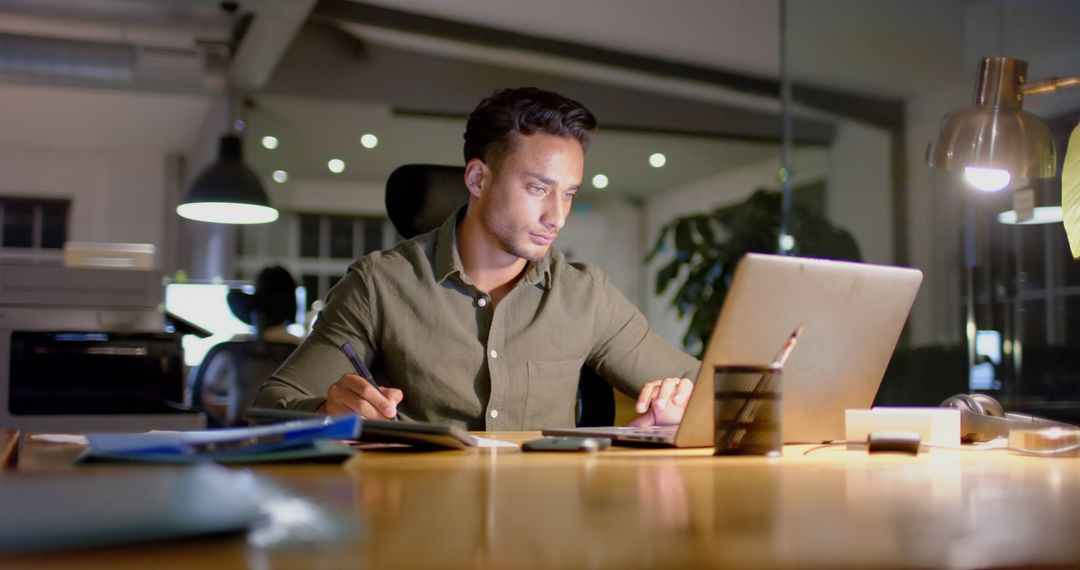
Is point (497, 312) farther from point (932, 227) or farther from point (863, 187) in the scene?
point (863, 187)

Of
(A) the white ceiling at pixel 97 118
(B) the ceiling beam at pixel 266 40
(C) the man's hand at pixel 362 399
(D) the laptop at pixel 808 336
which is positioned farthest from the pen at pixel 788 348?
(A) the white ceiling at pixel 97 118

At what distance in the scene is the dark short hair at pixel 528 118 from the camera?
212 centimetres

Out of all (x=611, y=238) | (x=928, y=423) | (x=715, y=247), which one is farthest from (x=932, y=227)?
(x=611, y=238)

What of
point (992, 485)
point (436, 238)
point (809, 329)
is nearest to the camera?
point (992, 485)

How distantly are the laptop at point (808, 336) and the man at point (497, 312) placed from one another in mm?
496

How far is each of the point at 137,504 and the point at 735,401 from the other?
758mm

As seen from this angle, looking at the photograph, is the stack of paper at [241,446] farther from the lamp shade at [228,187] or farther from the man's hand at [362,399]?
the lamp shade at [228,187]

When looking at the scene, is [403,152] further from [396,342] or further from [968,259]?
[396,342]

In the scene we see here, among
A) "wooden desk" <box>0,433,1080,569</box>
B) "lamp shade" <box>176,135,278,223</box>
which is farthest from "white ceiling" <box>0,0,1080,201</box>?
"wooden desk" <box>0,433,1080,569</box>

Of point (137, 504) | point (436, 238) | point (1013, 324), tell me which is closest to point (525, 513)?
point (137, 504)

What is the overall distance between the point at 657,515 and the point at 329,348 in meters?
1.31

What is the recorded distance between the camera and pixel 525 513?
0.66 meters

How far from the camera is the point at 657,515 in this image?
0.66 meters

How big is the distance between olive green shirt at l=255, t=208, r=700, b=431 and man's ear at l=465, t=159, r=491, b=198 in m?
0.12
